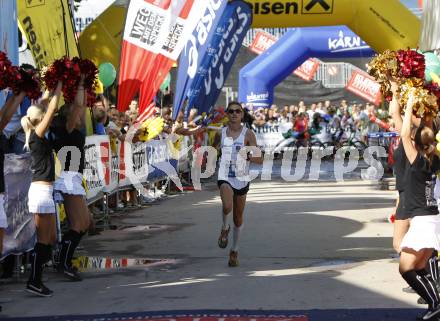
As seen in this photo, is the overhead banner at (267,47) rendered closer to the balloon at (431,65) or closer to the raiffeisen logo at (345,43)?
the raiffeisen logo at (345,43)

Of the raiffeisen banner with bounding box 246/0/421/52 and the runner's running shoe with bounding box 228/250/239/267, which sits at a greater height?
the raiffeisen banner with bounding box 246/0/421/52

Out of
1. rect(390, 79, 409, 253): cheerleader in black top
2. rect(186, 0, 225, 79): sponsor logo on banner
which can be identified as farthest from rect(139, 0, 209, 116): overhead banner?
rect(390, 79, 409, 253): cheerleader in black top

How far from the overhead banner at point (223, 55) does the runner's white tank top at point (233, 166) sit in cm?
954

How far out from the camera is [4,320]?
22.7ft

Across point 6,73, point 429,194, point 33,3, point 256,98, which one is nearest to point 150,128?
point 33,3

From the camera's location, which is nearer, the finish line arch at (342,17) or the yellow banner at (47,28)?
the yellow banner at (47,28)

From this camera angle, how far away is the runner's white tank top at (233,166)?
9484mm

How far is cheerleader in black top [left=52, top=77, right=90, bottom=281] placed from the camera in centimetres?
820

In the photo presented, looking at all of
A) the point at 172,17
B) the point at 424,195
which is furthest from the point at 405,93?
A: the point at 172,17

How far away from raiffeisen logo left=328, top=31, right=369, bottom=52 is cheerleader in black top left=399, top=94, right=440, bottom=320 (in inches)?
822

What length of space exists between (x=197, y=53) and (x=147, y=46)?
323 cm

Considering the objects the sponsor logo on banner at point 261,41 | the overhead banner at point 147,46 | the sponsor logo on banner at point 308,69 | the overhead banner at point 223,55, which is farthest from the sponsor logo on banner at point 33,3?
the sponsor logo on banner at point 308,69

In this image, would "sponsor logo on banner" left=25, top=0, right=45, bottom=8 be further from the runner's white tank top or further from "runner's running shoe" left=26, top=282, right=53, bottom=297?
"runner's running shoe" left=26, top=282, right=53, bottom=297

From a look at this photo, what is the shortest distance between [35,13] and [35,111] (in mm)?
4988
